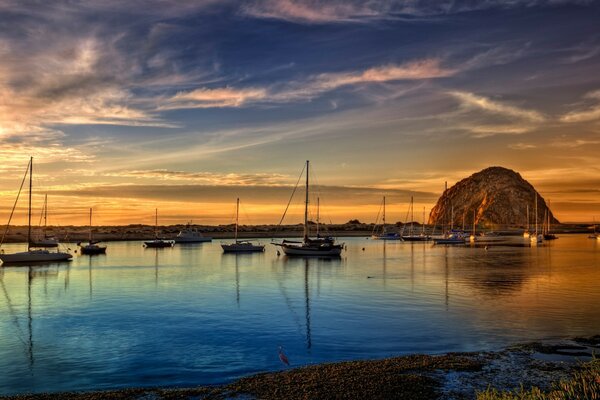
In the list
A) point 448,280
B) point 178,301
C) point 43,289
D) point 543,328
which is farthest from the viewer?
point 448,280

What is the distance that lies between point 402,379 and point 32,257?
226 ft

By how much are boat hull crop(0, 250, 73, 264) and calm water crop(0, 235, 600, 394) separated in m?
18.1

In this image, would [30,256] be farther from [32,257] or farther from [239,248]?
[239,248]

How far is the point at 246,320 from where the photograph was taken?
1151 inches

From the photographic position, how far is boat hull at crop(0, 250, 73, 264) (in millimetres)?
69375

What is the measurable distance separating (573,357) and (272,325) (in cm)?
1472

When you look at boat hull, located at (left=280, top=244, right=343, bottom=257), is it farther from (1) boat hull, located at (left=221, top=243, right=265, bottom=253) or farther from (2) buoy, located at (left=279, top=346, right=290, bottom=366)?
(2) buoy, located at (left=279, top=346, right=290, bottom=366)

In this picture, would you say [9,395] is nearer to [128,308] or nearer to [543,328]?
[128,308]

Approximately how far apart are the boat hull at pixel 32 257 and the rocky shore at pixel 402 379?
61672mm

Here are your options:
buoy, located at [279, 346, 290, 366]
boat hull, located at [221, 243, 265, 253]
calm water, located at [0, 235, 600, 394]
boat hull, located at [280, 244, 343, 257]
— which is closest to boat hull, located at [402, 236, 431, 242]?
boat hull, located at [221, 243, 265, 253]

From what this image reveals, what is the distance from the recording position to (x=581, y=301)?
3491 cm

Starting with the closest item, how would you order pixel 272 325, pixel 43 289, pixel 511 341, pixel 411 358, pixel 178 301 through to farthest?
pixel 411 358 → pixel 511 341 → pixel 272 325 → pixel 178 301 → pixel 43 289

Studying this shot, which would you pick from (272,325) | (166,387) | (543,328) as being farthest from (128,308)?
(543,328)

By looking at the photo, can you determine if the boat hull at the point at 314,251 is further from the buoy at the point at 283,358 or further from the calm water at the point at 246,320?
the buoy at the point at 283,358
